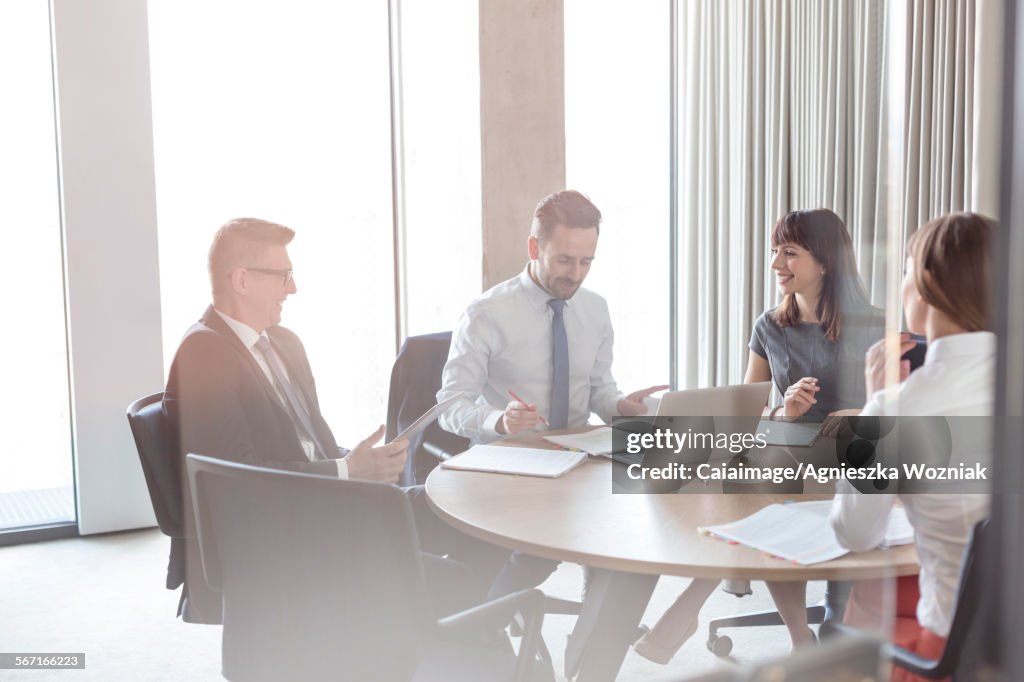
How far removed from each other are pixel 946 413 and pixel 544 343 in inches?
78.3

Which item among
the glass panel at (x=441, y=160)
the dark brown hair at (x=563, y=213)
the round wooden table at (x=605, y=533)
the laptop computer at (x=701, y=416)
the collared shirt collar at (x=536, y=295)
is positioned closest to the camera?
the laptop computer at (x=701, y=416)

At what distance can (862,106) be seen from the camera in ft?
2.05

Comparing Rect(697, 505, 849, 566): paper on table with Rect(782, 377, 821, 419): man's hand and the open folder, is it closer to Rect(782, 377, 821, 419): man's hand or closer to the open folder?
Rect(782, 377, 821, 419): man's hand

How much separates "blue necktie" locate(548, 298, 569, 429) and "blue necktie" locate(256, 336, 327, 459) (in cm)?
69

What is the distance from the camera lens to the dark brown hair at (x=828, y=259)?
2.00 feet

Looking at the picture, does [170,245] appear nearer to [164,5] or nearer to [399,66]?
[164,5]

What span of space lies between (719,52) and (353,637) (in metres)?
1.07

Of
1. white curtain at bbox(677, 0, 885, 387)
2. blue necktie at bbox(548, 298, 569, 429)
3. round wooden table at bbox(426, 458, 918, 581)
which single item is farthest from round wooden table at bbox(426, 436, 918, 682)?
blue necktie at bbox(548, 298, 569, 429)

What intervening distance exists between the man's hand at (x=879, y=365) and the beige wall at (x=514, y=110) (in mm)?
2787

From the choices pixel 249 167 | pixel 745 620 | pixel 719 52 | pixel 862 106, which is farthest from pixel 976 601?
pixel 249 167

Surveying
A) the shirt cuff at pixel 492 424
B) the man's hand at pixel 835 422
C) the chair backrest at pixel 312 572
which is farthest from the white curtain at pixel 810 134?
the shirt cuff at pixel 492 424

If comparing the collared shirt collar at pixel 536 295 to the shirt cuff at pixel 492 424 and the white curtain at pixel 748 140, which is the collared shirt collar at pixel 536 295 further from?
the white curtain at pixel 748 140

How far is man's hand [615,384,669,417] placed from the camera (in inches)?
50.1

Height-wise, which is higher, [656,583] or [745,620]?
[745,620]
